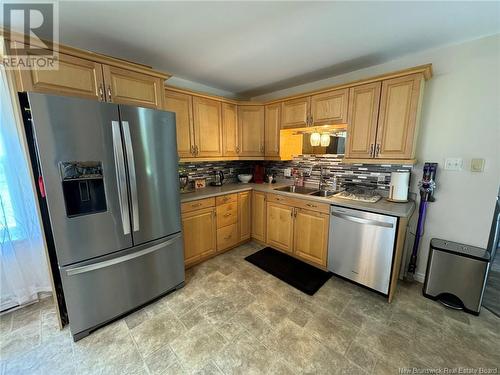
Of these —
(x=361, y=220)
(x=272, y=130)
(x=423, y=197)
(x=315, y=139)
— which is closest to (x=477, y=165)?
(x=423, y=197)

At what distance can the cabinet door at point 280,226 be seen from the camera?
2646mm

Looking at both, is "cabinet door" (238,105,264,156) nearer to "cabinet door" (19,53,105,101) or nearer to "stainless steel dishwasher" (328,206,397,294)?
"stainless steel dishwasher" (328,206,397,294)

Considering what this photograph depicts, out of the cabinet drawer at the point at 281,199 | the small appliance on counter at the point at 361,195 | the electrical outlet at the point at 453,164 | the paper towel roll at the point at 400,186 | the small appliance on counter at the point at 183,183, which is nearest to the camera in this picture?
the electrical outlet at the point at 453,164

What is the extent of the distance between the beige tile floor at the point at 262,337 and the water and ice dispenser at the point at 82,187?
3.36 feet

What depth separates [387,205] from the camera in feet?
6.52

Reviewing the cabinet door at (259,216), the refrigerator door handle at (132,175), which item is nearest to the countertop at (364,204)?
the cabinet door at (259,216)

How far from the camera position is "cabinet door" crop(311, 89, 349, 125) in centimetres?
229

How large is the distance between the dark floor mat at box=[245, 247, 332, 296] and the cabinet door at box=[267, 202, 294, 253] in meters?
0.15

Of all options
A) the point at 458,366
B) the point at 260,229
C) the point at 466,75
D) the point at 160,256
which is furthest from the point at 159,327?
the point at 466,75

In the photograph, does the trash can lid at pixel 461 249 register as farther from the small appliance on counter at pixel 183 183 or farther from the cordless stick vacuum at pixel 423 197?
the small appliance on counter at pixel 183 183

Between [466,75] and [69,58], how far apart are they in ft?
11.0

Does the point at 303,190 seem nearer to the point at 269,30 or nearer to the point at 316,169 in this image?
the point at 316,169

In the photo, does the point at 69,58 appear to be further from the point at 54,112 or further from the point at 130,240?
the point at 130,240

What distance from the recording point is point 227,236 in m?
2.84
